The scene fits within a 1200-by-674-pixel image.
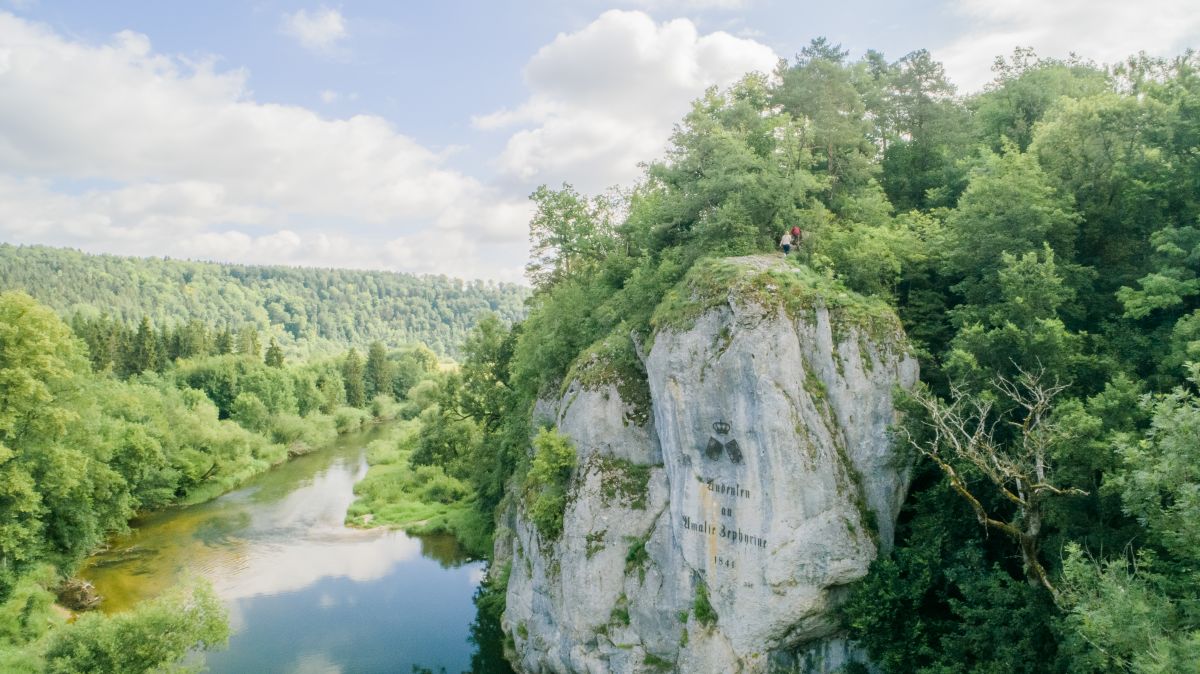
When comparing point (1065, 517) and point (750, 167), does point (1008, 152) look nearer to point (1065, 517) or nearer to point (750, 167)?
point (750, 167)

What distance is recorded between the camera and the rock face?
618 inches

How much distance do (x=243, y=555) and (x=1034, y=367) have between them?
1380 inches

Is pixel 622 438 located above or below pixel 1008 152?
below

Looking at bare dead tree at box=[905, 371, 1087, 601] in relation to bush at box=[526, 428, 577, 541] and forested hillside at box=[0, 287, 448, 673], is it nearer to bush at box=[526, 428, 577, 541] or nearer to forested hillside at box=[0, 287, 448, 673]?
bush at box=[526, 428, 577, 541]

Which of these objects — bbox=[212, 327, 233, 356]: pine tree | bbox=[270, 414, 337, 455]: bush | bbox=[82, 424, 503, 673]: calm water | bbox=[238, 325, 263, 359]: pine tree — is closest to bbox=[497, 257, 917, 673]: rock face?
bbox=[82, 424, 503, 673]: calm water

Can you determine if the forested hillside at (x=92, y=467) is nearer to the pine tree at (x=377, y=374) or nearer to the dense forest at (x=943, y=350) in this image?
the dense forest at (x=943, y=350)

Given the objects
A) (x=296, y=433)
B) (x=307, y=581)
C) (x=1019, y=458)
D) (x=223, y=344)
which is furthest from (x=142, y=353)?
(x=1019, y=458)

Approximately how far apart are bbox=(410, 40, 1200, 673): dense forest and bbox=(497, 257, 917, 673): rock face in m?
0.81

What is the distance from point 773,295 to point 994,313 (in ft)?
17.6

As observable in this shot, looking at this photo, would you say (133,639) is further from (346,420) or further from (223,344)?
(223,344)

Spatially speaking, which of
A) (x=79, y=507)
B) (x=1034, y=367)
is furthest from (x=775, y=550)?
(x=79, y=507)

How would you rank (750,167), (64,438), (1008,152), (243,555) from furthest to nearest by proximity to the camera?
1. (243,555)
2. (64,438)
3. (750,167)
4. (1008,152)

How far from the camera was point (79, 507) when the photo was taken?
2791cm

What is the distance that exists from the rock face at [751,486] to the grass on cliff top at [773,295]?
4 centimetres
